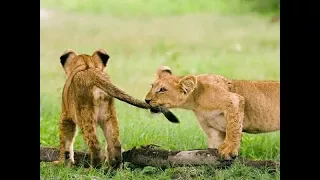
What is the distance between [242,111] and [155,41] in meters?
0.56

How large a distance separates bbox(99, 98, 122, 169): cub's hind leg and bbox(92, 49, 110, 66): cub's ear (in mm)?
196

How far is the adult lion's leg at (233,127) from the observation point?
527 cm

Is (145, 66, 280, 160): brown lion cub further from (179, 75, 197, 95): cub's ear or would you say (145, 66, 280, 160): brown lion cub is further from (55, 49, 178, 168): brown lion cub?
(55, 49, 178, 168): brown lion cub

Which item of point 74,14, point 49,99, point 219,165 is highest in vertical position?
point 74,14

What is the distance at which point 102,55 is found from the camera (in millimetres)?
5316

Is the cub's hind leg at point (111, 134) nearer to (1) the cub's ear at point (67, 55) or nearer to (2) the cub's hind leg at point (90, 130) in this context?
(2) the cub's hind leg at point (90, 130)

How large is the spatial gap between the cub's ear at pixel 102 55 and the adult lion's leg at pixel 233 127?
2.12ft

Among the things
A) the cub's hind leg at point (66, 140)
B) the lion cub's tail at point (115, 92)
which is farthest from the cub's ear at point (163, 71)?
the cub's hind leg at point (66, 140)

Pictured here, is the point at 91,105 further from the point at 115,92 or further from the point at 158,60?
the point at 158,60

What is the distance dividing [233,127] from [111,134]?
1.98 feet

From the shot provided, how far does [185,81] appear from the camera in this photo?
5262mm
